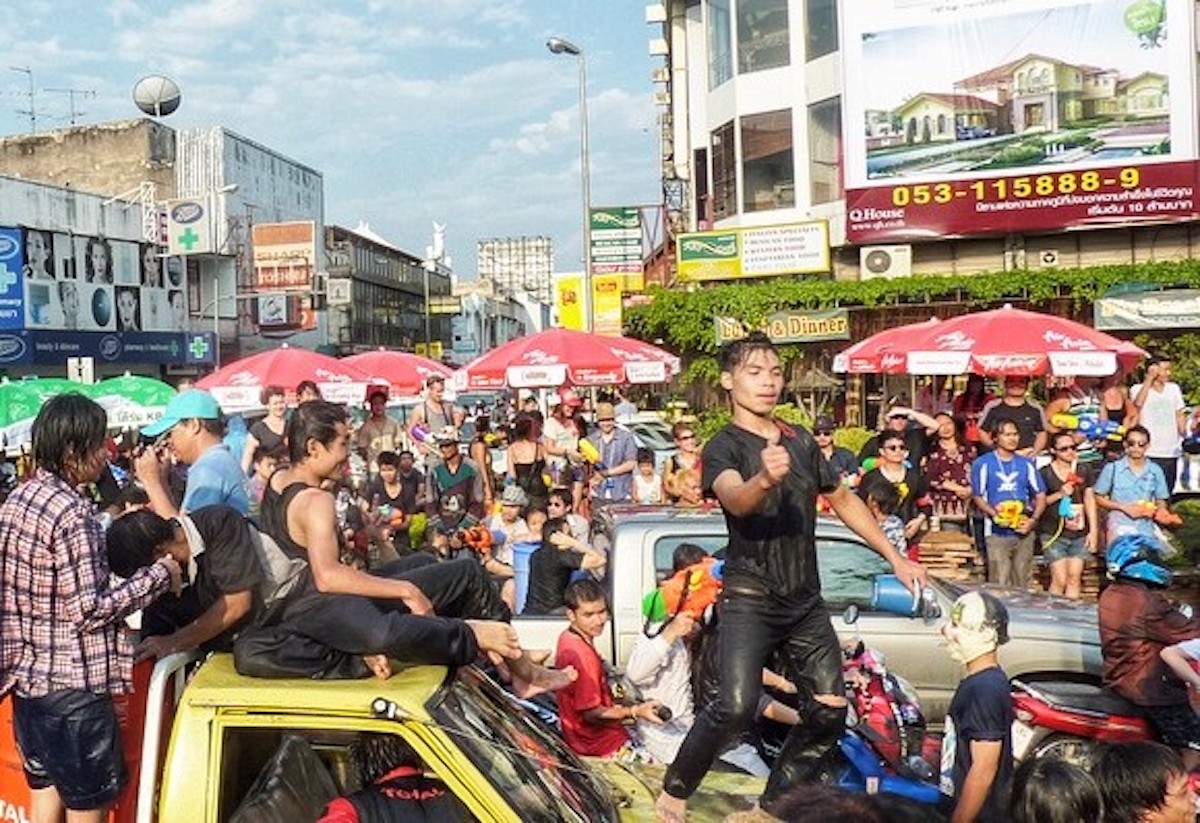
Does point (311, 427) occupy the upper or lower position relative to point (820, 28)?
lower

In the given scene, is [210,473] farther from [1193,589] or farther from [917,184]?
[917,184]

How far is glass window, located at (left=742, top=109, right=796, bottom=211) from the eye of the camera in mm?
27625

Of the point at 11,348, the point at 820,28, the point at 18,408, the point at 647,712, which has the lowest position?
the point at 647,712

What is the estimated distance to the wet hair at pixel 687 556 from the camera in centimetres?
612

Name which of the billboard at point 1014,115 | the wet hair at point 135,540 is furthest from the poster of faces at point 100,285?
the wet hair at point 135,540

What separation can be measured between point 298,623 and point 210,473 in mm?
3314

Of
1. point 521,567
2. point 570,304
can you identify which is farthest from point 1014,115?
point 521,567

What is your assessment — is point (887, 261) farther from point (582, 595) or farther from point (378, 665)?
point (378, 665)

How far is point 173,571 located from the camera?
3672 mm

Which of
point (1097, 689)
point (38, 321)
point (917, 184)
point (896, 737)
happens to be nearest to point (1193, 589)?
point (1097, 689)

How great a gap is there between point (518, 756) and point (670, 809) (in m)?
0.73

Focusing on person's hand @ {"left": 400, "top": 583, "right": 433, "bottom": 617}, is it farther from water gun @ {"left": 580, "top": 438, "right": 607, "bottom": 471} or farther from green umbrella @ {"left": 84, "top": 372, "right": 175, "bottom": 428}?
green umbrella @ {"left": 84, "top": 372, "right": 175, "bottom": 428}

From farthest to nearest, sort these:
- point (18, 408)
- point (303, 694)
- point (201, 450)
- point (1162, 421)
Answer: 1. point (18, 408)
2. point (1162, 421)
3. point (201, 450)
4. point (303, 694)

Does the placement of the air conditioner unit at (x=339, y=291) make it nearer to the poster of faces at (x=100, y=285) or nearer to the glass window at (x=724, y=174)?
the poster of faces at (x=100, y=285)
